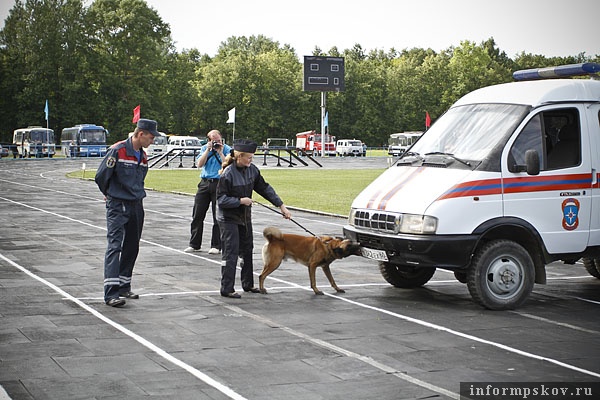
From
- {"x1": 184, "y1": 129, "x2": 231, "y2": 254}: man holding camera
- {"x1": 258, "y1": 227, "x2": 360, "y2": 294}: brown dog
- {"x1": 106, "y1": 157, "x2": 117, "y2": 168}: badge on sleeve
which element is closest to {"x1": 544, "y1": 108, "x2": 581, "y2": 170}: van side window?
{"x1": 258, "y1": 227, "x2": 360, "y2": 294}: brown dog

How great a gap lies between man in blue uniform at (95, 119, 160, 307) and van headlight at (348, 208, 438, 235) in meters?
2.63

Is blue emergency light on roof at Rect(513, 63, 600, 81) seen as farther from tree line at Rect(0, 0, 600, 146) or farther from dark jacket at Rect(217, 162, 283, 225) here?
tree line at Rect(0, 0, 600, 146)

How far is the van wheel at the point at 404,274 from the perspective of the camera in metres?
10.8

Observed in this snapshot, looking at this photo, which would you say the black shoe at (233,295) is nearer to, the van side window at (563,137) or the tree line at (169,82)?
the van side window at (563,137)

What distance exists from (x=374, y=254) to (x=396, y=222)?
1.65ft

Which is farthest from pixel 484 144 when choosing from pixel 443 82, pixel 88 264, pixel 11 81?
pixel 443 82

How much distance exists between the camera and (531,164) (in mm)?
9625

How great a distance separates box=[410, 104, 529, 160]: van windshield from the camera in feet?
32.3

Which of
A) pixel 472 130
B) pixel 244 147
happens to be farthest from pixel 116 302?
pixel 472 130

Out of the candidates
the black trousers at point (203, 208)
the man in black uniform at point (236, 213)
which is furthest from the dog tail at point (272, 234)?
the black trousers at point (203, 208)

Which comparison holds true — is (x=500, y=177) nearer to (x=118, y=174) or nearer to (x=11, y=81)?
(x=118, y=174)

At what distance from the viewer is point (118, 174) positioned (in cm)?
955

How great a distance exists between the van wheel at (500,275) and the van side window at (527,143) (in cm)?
95

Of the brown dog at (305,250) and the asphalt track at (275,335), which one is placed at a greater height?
the brown dog at (305,250)
